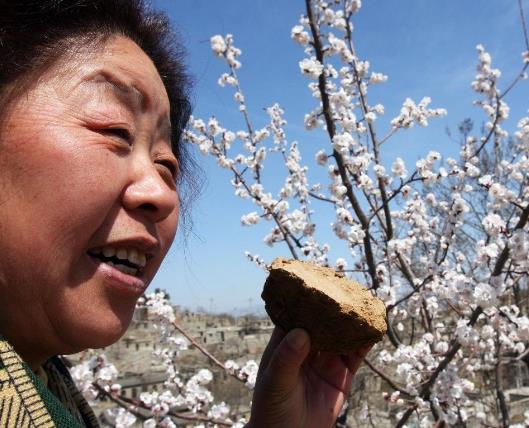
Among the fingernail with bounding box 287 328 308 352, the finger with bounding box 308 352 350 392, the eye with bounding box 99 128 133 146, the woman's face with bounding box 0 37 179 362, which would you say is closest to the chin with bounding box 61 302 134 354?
the woman's face with bounding box 0 37 179 362

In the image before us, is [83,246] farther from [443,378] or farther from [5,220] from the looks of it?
[443,378]

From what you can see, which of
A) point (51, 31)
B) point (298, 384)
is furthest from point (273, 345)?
point (51, 31)

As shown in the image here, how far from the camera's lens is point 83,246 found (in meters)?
0.86

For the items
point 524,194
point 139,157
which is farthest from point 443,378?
point 139,157

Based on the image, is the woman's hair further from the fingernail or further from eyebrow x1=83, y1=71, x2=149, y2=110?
the fingernail

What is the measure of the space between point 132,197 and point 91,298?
214 mm

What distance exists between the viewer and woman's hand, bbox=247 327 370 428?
1.21 meters

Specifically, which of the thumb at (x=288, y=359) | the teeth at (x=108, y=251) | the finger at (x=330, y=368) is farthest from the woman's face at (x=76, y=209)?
the finger at (x=330, y=368)

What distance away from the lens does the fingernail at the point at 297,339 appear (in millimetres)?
1194

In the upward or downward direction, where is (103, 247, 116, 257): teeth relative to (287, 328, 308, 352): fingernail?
upward

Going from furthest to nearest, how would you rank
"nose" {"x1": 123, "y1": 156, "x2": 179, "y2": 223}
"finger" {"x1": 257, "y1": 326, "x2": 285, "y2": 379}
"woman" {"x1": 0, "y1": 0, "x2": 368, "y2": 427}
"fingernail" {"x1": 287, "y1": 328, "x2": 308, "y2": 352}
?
1. "finger" {"x1": 257, "y1": 326, "x2": 285, "y2": 379}
2. "fingernail" {"x1": 287, "y1": 328, "x2": 308, "y2": 352}
3. "nose" {"x1": 123, "y1": 156, "x2": 179, "y2": 223}
4. "woman" {"x1": 0, "y1": 0, "x2": 368, "y2": 427}

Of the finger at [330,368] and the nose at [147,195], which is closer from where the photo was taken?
the nose at [147,195]

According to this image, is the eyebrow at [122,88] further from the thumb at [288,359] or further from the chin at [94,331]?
the thumb at [288,359]

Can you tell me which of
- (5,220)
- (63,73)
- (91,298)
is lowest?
(91,298)
